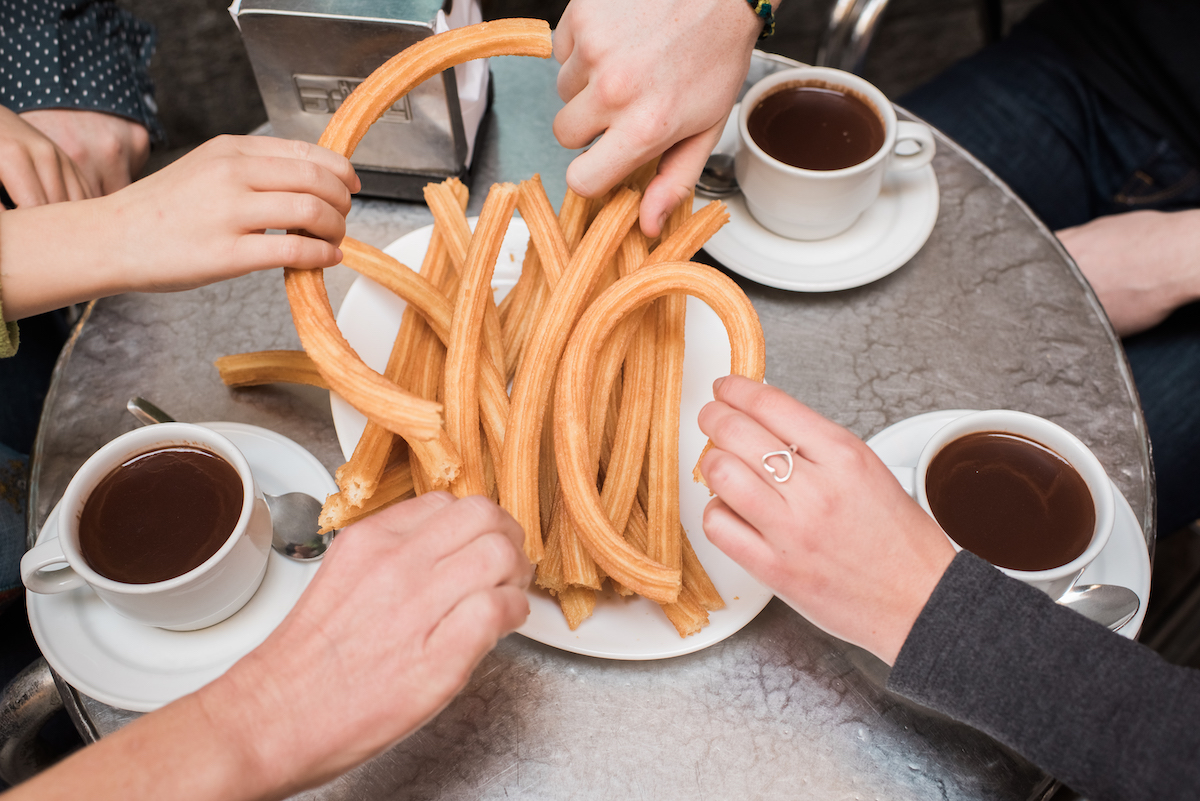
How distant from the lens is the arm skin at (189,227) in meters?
0.74

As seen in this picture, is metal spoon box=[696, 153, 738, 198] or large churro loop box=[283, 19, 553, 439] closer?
large churro loop box=[283, 19, 553, 439]

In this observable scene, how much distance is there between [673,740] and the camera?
79 centimetres

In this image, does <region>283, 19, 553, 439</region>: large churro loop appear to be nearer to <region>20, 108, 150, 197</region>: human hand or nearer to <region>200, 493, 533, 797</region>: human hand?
<region>200, 493, 533, 797</region>: human hand

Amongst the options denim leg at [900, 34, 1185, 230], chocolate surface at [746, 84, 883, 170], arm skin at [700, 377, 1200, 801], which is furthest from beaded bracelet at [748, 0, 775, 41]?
denim leg at [900, 34, 1185, 230]

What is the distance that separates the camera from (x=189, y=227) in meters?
0.76

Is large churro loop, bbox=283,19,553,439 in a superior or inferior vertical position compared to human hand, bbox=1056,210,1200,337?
superior

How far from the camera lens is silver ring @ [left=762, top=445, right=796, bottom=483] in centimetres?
69

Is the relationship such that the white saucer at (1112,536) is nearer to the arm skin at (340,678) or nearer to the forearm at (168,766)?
the arm skin at (340,678)

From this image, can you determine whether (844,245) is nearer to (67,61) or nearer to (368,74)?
(368,74)

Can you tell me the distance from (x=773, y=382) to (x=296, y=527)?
1.97 feet

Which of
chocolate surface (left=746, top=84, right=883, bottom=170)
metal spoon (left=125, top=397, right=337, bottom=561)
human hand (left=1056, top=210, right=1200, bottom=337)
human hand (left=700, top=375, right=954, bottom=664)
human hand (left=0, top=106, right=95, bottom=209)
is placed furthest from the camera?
human hand (left=1056, top=210, right=1200, bottom=337)

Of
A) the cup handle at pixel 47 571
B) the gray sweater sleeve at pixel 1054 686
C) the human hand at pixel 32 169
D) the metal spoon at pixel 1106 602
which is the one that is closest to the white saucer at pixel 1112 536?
the metal spoon at pixel 1106 602

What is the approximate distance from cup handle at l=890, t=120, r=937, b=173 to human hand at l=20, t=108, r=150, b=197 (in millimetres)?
1074

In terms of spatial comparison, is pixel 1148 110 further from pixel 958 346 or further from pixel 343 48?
pixel 343 48
